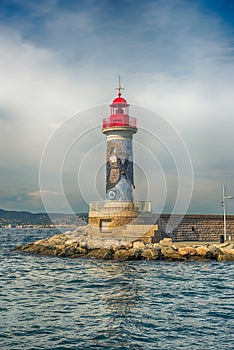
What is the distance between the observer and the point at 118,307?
37.0 ft

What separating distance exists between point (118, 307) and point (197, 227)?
16651 millimetres

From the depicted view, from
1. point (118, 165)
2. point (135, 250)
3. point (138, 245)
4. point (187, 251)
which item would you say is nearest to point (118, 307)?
point (135, 250)

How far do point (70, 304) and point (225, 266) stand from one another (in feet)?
30.4

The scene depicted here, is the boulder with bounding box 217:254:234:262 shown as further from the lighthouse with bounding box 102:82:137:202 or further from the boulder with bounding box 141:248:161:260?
the lighthouse with bounding box 102:82:137:202

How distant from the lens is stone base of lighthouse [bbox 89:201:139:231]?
24984 mm

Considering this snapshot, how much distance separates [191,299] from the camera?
1233cm

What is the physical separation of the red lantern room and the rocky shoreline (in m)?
6.73

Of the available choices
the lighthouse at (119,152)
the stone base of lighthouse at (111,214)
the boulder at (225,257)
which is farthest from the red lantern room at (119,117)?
the boulder at (225,257)

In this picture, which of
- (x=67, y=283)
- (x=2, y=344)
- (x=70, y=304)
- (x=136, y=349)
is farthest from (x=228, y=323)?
(x=67, y=283)

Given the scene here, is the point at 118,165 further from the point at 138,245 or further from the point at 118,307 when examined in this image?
the point at 118,307

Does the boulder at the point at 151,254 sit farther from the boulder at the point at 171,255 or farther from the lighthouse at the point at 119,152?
the lighthouse at the point at 119,152

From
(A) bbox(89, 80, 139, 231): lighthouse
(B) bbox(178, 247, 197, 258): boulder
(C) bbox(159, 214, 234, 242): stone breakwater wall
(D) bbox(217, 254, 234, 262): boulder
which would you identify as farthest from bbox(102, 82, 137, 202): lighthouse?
(D) bbox(217, 254, 234, 262): boulder

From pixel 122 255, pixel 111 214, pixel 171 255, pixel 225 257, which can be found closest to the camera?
pixel 225 257

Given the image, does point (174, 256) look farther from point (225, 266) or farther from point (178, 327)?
point (178, 327)
